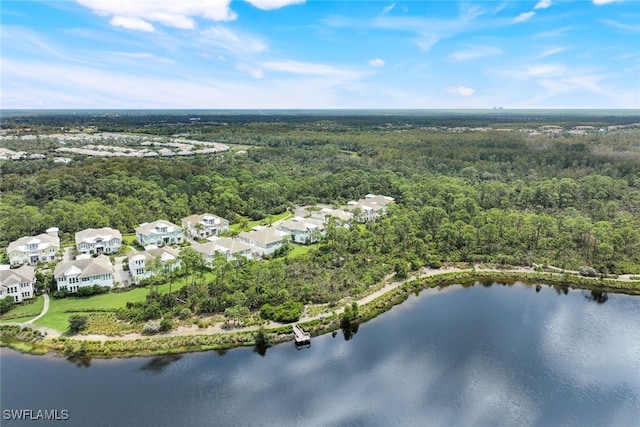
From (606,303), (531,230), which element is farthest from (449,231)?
(606,303)

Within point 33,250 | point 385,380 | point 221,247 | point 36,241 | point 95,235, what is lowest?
point 385,380

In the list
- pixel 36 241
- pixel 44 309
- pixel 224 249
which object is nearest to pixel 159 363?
pixel 44 309

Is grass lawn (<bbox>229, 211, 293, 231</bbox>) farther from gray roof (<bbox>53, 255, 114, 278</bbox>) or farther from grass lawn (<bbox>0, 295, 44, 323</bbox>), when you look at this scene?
grass lawn (<bbox>0, 295, 44, 323</bbox>)

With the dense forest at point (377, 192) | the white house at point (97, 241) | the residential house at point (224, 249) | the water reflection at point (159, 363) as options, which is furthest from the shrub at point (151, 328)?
the white house at point (97, 241)

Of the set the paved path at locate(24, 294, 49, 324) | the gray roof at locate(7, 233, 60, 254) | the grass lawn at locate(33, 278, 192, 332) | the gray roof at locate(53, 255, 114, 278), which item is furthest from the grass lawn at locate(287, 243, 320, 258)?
the gray roof at locate(7, 233, 60, 254)

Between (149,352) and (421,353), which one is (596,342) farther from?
(149,352)

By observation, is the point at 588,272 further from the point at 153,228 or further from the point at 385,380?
the point at 153,228
